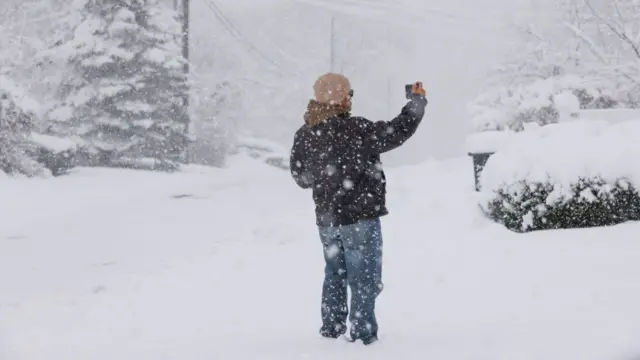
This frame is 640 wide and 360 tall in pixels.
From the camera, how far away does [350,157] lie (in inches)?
162

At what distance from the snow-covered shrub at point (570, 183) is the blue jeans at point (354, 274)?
416 cm

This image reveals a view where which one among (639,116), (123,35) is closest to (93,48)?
(123,35)

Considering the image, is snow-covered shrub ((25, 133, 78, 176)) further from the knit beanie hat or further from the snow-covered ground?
the knit beanie hat

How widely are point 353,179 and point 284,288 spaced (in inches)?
97.3

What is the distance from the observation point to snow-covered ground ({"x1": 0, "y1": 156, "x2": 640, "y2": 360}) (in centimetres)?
434

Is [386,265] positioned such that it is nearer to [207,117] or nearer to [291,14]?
[207,117]

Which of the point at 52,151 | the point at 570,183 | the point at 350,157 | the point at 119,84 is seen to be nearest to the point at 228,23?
the point at 119,84

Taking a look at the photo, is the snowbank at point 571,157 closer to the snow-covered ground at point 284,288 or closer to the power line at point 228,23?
the snow-covered ground at point 284,288

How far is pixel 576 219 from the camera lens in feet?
25.3

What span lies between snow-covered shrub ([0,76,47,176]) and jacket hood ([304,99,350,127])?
12727 millimetres

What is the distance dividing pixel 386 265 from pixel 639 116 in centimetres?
1073

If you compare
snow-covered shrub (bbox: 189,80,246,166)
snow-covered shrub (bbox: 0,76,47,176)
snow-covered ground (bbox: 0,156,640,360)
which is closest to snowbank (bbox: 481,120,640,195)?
snow-covered ground (bbox: 0,156,640,360)

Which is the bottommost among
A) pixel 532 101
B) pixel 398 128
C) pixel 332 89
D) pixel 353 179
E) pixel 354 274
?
pixel 354 274

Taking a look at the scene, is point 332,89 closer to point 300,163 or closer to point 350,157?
point 350,157
